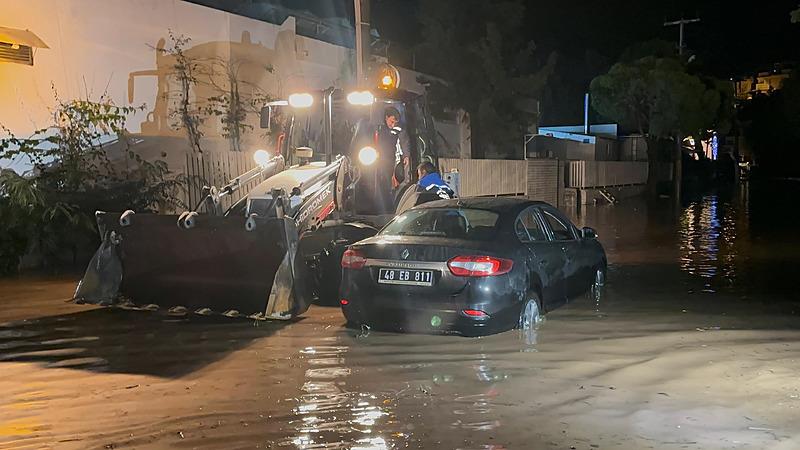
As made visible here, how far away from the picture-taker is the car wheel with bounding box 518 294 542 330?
27.0 ft

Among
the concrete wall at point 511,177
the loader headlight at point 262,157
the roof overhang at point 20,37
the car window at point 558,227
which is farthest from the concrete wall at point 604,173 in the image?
the car window at point 558,227

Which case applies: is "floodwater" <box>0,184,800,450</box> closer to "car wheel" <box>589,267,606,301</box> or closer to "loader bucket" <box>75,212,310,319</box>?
"car wheel" <box>589,267,606,301</box>

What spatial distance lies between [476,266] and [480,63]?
23.9 meters

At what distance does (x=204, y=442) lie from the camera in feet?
17.6

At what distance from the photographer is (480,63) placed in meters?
30.6

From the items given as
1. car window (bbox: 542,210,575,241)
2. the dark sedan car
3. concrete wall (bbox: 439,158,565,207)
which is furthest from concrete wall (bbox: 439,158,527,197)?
the dark sedan car

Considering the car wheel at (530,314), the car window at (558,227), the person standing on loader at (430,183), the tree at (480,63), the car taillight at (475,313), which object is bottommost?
the car wheel at (530,314)

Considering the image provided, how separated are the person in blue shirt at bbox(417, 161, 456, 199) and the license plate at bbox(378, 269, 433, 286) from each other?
3.88 m

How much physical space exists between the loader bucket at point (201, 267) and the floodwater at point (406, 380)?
0.26 metres

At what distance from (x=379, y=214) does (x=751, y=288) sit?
5.76m

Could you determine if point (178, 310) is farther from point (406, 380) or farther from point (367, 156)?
point (406, 380)

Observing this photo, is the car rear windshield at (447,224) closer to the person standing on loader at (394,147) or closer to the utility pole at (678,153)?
the person standing on loader at (394,147)

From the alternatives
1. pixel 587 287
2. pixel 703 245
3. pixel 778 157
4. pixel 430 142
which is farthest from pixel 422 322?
pixel 778 157

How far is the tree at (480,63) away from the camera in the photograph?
30.4m
